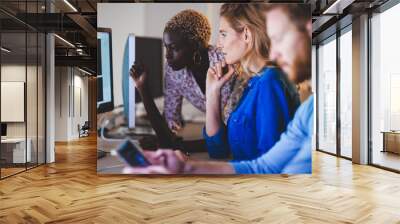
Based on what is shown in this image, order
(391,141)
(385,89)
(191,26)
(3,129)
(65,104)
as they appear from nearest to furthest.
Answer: (191,26)
(3,129)
(391,141)
(385,89)
(65,104)

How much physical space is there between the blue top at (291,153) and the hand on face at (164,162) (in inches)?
34.6

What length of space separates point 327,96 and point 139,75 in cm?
619

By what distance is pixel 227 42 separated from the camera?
6246 millimetres

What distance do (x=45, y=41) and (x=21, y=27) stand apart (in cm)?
130

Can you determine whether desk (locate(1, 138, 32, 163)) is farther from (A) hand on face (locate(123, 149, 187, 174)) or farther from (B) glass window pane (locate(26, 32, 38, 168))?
(A) hand on face (locate(123, 149, 187, 174))

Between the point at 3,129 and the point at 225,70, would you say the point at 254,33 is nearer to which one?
the point at 225,70

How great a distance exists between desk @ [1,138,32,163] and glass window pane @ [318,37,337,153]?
23.9ft

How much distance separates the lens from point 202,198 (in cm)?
481

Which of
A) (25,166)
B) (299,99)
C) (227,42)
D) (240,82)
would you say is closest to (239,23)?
(227,42)

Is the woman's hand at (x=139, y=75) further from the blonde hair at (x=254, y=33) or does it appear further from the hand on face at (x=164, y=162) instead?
the blonde hair at (x=254, y=33)

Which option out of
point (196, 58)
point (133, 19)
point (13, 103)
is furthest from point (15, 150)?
point (196, 58)

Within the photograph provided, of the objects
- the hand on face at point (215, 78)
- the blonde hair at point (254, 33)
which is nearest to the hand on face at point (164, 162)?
the hand on face at point (215, 78)

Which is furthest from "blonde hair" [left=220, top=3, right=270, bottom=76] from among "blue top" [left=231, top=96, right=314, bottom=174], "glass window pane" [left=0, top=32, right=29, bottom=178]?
"glass window pane" [left=0, top=32, right=29, bottom=178]

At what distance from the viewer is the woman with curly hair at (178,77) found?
626 cm
